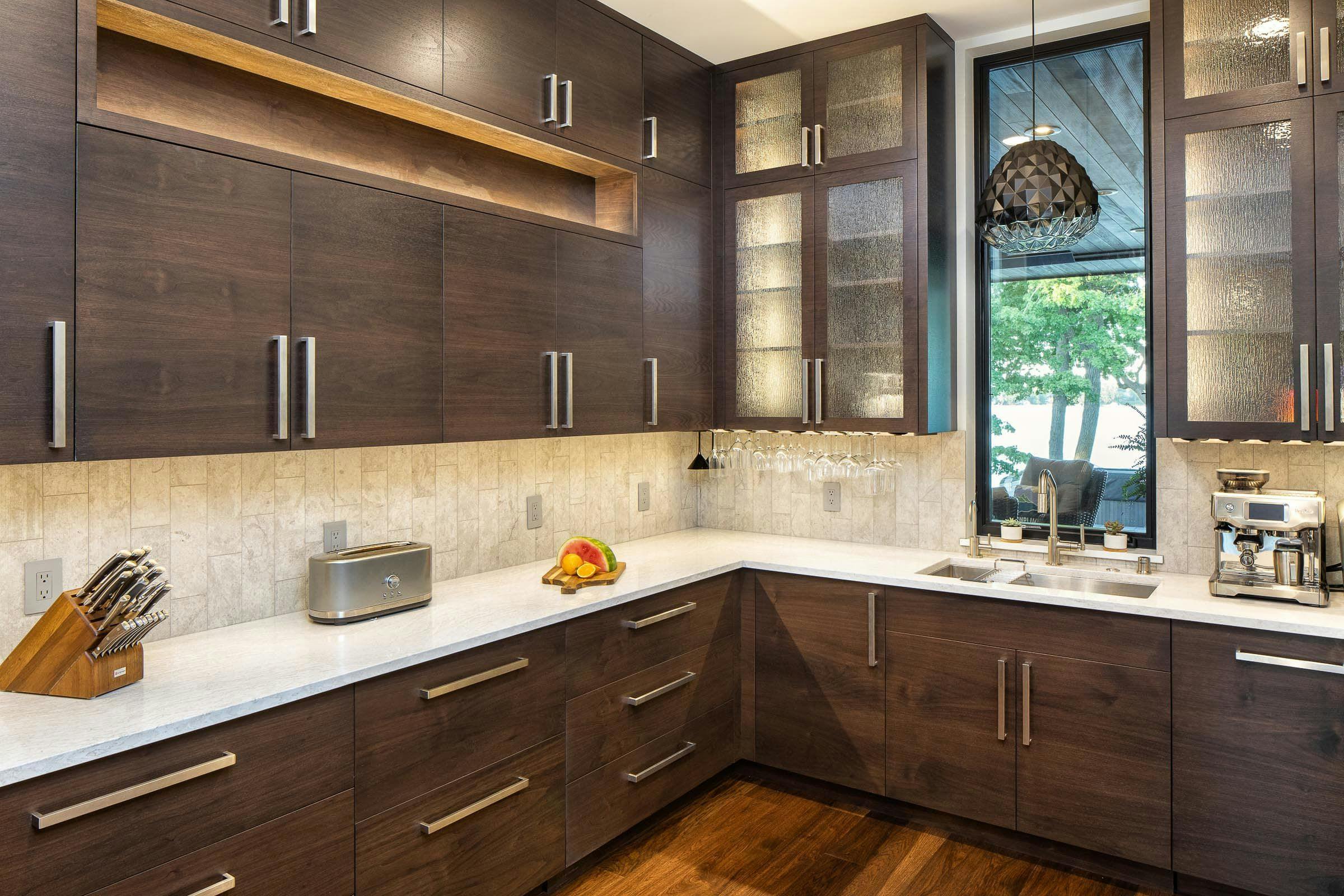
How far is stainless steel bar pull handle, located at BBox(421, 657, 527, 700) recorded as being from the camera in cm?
206

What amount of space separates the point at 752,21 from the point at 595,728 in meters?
2.48

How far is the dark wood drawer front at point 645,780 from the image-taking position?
8.31 ft

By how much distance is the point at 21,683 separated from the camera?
1728 mm

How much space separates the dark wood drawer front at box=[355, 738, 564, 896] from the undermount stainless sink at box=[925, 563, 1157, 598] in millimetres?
1477

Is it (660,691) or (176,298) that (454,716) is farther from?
(176,298)

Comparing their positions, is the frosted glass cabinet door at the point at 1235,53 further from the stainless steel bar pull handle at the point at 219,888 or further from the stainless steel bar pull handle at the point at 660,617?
the stainless steel bar pull handle at the point at 219,888

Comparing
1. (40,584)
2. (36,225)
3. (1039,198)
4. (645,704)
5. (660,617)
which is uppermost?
(1039,198)

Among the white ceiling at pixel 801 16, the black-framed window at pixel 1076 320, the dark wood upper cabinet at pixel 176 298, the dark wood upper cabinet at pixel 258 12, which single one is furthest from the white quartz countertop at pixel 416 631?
the white ceiling at pixel 801 16

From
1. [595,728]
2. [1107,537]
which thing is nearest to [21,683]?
[595,728]

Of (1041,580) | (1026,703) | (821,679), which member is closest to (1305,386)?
(1041,580)

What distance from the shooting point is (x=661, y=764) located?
2.83m

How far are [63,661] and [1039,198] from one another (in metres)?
2.58

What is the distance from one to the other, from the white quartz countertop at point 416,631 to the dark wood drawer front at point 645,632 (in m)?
0.05

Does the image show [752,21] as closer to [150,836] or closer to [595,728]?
[595,728]
